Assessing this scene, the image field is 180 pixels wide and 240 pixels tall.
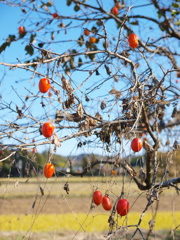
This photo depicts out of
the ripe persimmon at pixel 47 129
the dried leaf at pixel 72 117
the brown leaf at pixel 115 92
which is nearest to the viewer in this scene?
the ripe persimmon at pixel 47 129

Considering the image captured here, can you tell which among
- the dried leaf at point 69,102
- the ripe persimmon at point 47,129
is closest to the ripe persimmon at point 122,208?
the ripe persimmon at point 47,129

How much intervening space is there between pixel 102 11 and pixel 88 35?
0.33m

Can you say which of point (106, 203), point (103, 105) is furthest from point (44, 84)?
point (106, 203)

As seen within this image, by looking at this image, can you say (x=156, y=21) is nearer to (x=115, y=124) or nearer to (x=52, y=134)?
(x=115, y=124)

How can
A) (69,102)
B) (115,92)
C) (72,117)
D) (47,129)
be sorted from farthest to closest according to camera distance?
(115,92) < (72,117) < (69,102) < (47,129)

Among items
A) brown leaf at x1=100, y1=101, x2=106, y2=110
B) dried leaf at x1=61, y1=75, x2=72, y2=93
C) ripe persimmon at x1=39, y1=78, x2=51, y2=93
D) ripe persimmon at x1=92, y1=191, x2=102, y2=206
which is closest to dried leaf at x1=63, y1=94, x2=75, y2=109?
dried leaf at x1=61, y1=75, x2=72, y2=93

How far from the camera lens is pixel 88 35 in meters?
4.18

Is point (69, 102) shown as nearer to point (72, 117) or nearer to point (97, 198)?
point (72, 117)

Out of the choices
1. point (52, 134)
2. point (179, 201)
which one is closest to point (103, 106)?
point (52, 134)

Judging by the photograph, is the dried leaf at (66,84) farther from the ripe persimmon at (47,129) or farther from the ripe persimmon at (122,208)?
the ripe persimmon at (122,208)

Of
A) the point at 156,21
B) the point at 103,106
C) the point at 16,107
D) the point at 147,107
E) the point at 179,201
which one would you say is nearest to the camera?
the point at 103,106

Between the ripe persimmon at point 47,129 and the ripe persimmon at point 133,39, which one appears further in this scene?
the ripe persimmon at point 133,39

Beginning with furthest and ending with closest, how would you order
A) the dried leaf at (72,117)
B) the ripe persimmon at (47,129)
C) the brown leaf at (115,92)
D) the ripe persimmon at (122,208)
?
the brown leaf at (115,92) → the dried leaf at (72,117) → the ripe persimmon at (47,129) → the ripe persimmon at (122,208)

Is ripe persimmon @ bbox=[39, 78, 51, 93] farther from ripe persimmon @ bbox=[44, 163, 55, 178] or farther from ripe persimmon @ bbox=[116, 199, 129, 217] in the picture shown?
ripe persimmon @ bbox=[116, 199, 129, 217]
